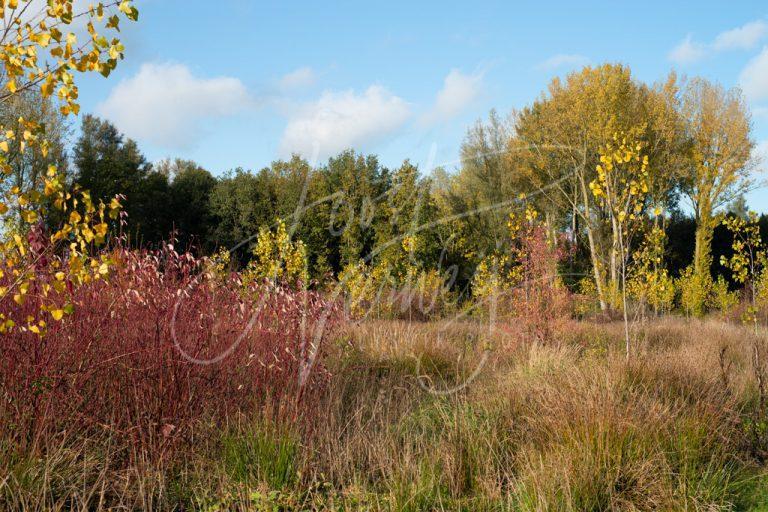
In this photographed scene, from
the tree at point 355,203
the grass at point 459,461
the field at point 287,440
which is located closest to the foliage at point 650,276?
the grass at point 459,461

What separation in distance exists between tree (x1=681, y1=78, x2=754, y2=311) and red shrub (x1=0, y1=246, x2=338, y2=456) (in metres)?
21.9

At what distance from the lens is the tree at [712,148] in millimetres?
22844

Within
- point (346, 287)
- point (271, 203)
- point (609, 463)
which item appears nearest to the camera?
point (609, 463)

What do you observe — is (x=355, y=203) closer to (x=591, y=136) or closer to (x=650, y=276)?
(x=591, y=136)

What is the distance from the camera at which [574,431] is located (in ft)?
12.9

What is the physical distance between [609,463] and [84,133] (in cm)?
3824

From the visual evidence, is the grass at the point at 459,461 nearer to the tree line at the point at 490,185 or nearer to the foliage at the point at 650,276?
the foliage at the point at 650,276

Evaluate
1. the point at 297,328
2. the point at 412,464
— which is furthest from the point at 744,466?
the point at 297,328

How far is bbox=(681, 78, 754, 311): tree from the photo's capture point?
2284 cm

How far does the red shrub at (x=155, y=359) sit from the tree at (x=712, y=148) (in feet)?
72.0

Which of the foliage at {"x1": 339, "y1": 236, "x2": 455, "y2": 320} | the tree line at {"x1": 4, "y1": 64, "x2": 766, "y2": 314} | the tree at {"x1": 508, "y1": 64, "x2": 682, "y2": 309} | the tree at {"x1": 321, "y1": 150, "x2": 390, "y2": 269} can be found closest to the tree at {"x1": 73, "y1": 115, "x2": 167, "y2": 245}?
the tree line at {"x1": 4, "y1": 64, "x2": 766, "y2": 314}

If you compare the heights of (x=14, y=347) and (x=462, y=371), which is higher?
(x=14, y=347)

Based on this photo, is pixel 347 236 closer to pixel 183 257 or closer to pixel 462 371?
pixel 462 371

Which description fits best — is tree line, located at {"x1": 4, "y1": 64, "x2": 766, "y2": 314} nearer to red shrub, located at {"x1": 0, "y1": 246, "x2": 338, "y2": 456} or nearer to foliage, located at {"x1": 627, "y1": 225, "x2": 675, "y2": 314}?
foliage, located at {"x1": 627, "y1": 225, "x2": 675, "y2": 314}
